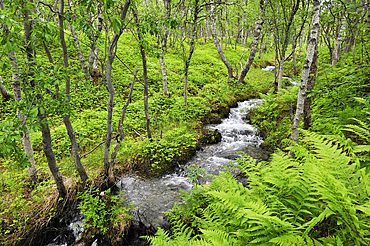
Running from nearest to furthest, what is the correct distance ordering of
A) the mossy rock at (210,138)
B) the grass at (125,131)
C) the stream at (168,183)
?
the stream at (168,183) < the grass at (125,131) < the mossy rock at (210,138)

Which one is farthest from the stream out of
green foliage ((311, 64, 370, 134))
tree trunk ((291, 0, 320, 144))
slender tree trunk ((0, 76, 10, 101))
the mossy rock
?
slender tree trunk ((0, 76, 10, 101))

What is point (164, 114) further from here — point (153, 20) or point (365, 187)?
point (365, 187)

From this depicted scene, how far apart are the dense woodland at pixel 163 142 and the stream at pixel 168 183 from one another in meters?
0.36

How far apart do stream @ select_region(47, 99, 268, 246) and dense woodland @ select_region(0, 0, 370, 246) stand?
36cm

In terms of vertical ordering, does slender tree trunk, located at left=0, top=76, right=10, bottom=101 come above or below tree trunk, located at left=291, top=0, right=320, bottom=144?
below

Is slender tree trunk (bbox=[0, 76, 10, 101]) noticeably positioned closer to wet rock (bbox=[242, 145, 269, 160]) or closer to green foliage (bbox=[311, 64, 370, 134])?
wet rock (bbox=[242, 145, 269, 160])

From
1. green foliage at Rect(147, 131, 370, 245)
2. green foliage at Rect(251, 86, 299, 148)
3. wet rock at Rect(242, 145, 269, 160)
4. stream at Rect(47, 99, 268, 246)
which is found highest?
green foliage at Rect(147, 131, 370, 245)

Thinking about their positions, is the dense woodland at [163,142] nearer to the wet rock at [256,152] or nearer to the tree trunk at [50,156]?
the tree trunk at [50,156]

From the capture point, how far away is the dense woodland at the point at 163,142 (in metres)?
1.96

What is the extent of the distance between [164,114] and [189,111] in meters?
1.59

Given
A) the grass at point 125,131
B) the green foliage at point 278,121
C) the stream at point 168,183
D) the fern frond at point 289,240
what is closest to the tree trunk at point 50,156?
the grass at point 125,131

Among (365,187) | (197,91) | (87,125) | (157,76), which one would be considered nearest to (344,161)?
(365,187)

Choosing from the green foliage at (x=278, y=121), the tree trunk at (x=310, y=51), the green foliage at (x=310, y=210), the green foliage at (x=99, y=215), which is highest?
the tree trunk at (x=310, y=51)

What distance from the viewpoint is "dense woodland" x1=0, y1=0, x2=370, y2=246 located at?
6.43 feet
